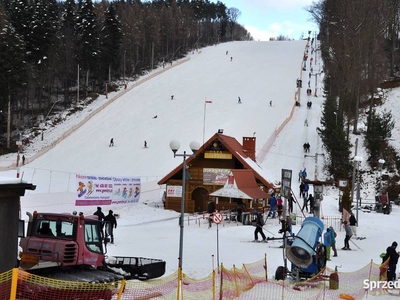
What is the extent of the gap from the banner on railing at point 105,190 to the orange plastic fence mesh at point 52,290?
15172mm

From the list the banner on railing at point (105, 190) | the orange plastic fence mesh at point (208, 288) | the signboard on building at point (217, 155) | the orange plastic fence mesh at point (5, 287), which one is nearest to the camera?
the orange plastic fence mesh at point (5, 287)

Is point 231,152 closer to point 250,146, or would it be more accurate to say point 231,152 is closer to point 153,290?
point 250,146

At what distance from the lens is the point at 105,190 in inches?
985

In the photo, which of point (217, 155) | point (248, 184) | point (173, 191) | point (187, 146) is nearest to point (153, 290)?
point (248, 184)

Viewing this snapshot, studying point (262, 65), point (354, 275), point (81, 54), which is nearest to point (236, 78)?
point (262, 65)

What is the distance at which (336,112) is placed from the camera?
4488 cm

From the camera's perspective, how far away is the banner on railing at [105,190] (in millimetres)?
23641

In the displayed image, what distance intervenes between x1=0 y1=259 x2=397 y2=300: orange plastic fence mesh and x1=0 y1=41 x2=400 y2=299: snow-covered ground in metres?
2.48

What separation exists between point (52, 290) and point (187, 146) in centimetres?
3707

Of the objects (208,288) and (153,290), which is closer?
(153,290)

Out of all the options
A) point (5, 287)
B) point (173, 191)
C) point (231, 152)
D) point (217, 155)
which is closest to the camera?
point (5, 287)

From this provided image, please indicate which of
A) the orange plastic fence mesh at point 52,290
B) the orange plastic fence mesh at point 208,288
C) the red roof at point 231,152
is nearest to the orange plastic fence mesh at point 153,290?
the orange plastic fence mesh at point 208,288

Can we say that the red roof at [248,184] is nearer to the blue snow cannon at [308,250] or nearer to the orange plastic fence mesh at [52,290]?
the blue snow cannon at [308,250]

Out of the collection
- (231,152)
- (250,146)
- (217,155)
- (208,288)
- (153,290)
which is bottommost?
(208,288)
